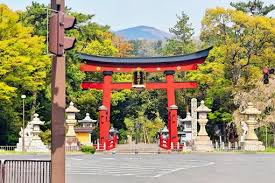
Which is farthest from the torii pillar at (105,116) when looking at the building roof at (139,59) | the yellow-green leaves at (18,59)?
the yellow-green leaves at (18,59)

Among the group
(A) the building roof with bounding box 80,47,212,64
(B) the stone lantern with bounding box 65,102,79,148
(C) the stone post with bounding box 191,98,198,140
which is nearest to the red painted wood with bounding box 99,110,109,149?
(B) the stone lantern with bounding box 65,102,79,148

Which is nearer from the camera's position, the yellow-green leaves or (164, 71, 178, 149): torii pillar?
the yellow-green leaves

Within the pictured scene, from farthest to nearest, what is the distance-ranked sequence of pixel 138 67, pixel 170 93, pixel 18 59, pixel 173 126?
pixel 138 67 → pixel 170 93 → pixel 173 126 → pixel 18 59

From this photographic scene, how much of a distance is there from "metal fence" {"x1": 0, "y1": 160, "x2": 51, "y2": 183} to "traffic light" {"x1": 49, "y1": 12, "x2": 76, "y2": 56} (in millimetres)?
5691

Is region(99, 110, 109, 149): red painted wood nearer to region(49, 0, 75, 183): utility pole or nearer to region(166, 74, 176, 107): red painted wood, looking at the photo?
region(166, 74, 176, 107): red painted wood

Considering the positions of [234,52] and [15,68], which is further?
[234,52]

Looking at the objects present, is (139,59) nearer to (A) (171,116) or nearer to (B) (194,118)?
(A) (171,116)

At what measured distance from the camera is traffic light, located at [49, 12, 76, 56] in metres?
7.11

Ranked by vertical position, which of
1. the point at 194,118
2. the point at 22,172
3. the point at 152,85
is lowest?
the point at 22,172

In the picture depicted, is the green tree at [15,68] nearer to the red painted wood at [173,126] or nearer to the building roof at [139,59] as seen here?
the building roof at [139,59]

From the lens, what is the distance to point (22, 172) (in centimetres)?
1285

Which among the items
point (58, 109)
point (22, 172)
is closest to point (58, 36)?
point (58, 109)

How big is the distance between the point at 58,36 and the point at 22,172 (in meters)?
6.54

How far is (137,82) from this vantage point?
1957 inches
